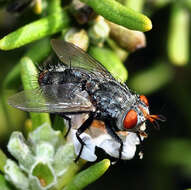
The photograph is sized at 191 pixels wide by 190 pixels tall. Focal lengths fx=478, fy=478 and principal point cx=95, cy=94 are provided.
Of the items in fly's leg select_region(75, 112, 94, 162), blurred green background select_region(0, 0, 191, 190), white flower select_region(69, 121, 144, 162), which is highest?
fly's leg select_region(75, 112, 94, 162)

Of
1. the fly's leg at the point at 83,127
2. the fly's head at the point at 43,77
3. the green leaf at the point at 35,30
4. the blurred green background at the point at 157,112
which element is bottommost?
the blurred green background at the point at 157,112

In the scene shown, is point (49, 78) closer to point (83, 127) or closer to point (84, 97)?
point (84, 97)

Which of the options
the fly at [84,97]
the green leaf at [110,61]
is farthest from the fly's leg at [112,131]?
the green leaf at [110,61]

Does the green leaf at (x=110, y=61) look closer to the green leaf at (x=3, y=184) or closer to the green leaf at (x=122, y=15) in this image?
the green leaf at (x=122, y=15)

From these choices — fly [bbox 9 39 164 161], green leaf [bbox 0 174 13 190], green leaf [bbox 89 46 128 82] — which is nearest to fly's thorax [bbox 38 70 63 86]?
fly [bbox 9 39 164 161]

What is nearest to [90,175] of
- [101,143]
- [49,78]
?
[101,143]

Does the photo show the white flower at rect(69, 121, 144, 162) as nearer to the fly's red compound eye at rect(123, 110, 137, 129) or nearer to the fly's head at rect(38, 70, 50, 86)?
the fly's red compound eye at rect(123, 110, 137, 129)

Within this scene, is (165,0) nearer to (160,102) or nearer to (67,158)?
(160,102)
